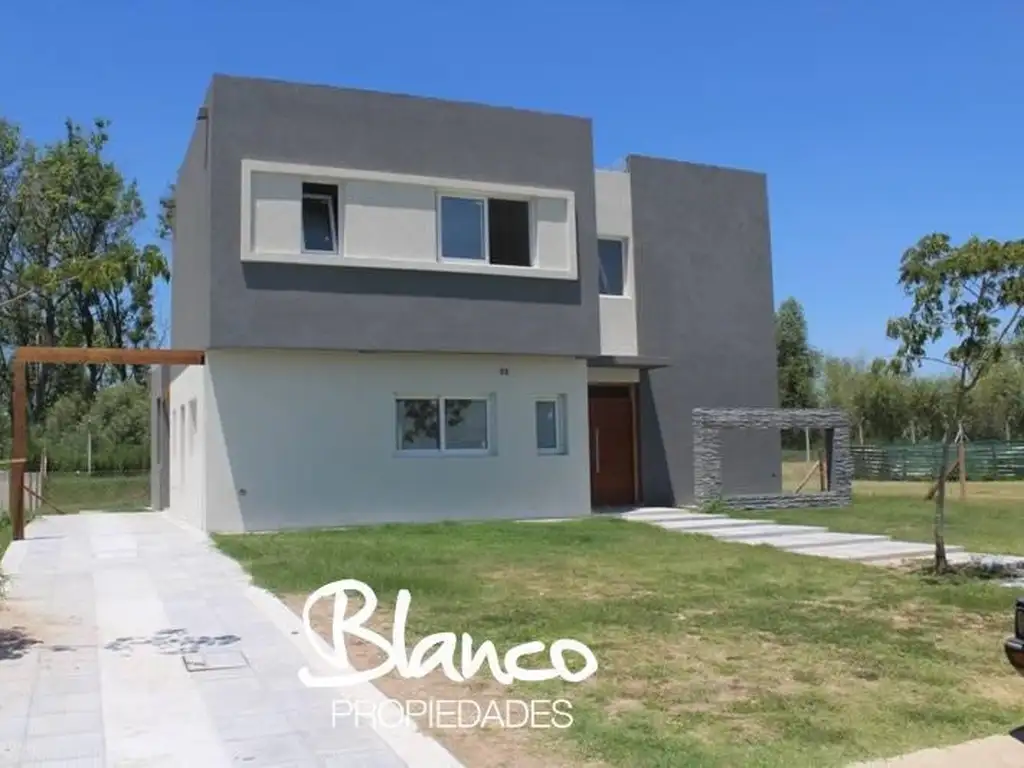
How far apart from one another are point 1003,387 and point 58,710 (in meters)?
53.2

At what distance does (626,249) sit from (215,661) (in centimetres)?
1476

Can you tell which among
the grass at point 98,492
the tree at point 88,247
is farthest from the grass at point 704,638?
the tree at point 88,247

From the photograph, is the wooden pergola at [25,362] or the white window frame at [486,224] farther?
the white window frame at [486,224]

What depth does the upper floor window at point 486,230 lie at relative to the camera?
667 inches

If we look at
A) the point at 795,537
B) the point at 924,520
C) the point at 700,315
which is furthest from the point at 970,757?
the point at 700,315

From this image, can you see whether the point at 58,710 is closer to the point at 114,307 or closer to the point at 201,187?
the point at 201,187

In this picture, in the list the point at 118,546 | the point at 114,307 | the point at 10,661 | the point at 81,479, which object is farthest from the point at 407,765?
the point at 114,307

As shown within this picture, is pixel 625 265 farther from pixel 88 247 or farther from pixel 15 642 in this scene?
pixel 88 247

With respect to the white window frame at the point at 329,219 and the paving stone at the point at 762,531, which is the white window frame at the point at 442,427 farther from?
the paving stone at the point at 762,531

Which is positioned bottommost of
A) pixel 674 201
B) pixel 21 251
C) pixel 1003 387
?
pixel 1003 387

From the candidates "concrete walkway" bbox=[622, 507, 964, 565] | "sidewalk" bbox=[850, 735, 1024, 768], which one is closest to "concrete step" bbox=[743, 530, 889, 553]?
"concrete walkway" bbox=[622, 507, 964, 565]

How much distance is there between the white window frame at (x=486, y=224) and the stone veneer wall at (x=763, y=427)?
507 cm

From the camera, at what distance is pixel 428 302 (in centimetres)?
1631

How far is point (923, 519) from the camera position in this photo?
1694cm
